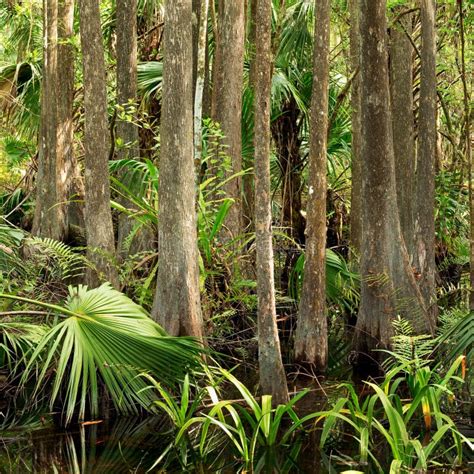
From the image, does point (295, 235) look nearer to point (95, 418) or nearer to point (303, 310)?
point (303, 310)

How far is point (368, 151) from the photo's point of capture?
32.3 feet

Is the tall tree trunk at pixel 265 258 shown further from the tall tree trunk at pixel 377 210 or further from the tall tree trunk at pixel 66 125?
the tall tree trunk at pixel 66 125

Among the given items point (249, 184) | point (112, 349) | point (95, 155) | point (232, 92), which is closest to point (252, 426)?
point (112, 349)

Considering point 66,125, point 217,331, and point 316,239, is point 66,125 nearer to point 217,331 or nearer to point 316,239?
point 217,331

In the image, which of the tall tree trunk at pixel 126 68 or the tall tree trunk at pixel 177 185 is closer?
the tall tree trunk at pixel 177 185

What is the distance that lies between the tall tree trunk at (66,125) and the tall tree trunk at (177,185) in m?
4.35

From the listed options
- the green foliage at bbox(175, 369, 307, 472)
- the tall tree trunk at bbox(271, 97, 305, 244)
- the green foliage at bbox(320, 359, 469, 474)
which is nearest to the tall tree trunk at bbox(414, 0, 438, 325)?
the tall tree trunk at bbox(271, 97, 305, 244)

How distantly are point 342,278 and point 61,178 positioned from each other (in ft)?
14.8

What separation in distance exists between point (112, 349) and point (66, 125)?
21.5 feet

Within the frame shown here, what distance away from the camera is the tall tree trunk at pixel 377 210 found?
9672mm

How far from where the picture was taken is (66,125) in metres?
12.6

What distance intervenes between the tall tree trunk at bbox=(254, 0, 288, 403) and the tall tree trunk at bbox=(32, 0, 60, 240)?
5.60m

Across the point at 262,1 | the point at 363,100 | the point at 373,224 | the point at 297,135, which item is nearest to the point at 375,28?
the point at 363,100

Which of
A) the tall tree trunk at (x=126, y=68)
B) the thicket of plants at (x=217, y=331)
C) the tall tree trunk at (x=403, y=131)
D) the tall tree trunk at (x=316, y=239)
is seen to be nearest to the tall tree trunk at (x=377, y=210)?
the thicket of plants at (x=217, y=331)
